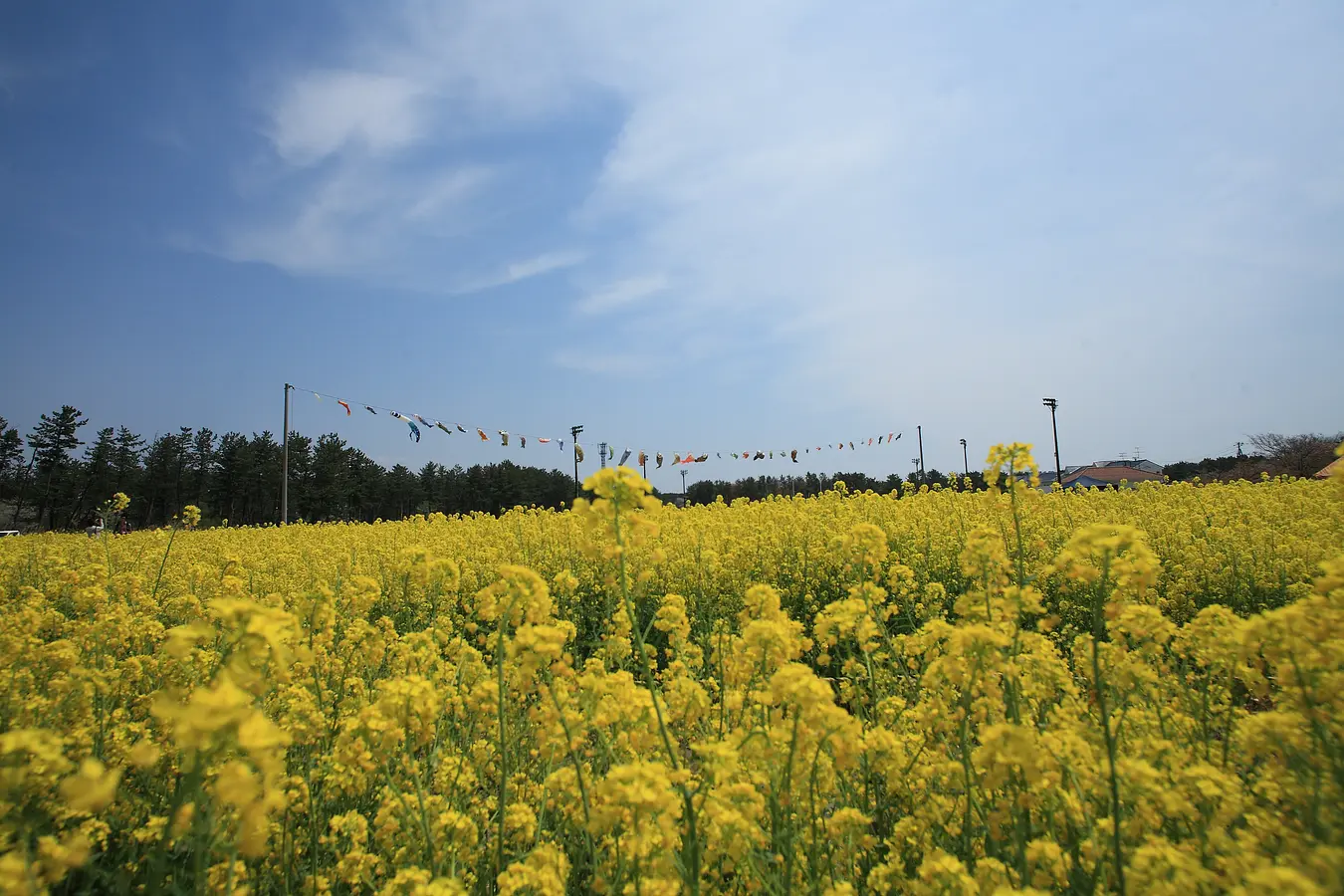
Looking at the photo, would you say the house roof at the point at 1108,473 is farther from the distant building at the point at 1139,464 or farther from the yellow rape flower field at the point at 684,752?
the yellow rape flower field at the point at 684,752

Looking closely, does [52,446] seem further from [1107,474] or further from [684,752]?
[1107,474]

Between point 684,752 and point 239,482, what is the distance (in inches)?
2432

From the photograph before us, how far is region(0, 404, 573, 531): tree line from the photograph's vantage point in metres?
45.7

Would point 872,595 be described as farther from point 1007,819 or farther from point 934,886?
point 934,886

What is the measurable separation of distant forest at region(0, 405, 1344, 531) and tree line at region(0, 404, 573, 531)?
90mm

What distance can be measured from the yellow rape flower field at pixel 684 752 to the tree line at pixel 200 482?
41.0 m

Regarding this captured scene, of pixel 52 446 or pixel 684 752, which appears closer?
pixel 684 752

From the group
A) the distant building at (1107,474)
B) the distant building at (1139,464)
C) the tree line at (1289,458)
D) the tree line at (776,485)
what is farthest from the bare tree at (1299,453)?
the distant building at (1139,464)

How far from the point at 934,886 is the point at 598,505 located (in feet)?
4.44

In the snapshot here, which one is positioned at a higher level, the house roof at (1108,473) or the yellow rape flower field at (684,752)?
the house roof at (1108,473)

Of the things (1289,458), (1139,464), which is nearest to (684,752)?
(1289,458)

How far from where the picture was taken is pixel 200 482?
54094 mm

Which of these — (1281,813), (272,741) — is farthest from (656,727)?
(1281,813)

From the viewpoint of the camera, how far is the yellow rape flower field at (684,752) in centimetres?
140
